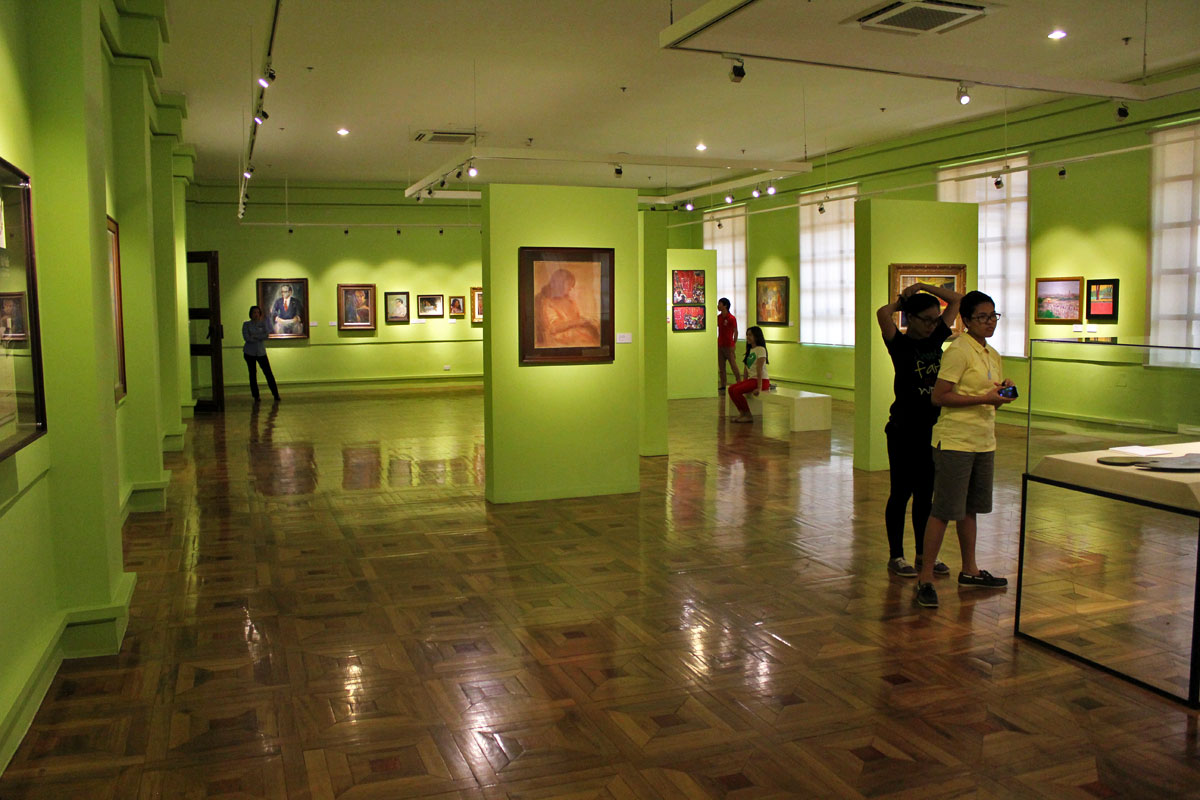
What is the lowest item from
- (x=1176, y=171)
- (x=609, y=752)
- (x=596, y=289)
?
(x=609, y=752)

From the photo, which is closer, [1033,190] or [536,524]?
[536,524]

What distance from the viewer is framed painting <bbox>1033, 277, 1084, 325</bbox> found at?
523 inches

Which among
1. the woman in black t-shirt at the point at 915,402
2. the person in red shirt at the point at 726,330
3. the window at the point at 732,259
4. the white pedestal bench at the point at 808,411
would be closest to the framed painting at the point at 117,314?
the woman in black t-shirt at the point at 915,402

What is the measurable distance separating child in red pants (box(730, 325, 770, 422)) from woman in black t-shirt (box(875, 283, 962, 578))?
8.53 meters

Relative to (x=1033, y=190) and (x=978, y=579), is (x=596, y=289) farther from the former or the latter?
(x=1033, y=190)

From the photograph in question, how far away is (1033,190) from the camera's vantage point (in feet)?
46.0

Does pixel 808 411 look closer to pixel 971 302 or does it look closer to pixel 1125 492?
pixel 971 302

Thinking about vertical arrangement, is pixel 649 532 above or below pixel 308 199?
below

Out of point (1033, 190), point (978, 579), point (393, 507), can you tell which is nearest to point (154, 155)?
point (393, 507)

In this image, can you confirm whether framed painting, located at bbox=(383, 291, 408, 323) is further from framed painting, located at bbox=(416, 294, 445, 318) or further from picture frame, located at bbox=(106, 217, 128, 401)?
picture frame, located at bbox=(106, 217, 128, 401)

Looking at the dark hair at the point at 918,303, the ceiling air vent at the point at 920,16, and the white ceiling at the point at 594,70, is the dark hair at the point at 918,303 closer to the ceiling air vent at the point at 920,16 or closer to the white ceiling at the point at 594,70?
the white ceiling at the point at 594,70

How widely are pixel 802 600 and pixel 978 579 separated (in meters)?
1.22

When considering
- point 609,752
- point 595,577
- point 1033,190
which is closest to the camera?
point 609,752

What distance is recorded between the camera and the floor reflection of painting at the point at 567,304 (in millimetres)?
9156
